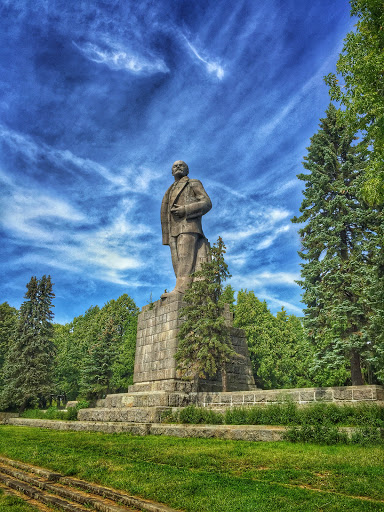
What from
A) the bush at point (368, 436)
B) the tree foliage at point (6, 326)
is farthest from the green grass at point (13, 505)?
the tree foliage at point (6, 326)

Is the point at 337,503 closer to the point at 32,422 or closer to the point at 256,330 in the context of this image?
the point at 32,422

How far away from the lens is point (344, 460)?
604 cm

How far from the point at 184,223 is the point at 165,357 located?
240 inches

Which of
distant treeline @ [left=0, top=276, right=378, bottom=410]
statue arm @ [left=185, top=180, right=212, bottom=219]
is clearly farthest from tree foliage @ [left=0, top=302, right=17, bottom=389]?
statue arm @ [left=185, top=180, right=212, bottom=219]

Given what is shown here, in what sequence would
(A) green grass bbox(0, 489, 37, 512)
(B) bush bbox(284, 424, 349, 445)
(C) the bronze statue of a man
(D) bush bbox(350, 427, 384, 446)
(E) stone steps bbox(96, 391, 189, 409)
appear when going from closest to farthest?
1. (A) green grass bbox(0, 489, 37, 512)
2. (D) bush bbox(350, 427, 384, 446)
3. (B) bush bbox(284, 424, 349, 445)
4. (E) stone steps bbox(96, 391, 189, 409)
5. (C) the bronze statue of a man

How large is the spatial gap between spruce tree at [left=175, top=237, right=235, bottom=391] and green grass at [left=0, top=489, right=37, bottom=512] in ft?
31.1

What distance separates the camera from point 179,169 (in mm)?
19344

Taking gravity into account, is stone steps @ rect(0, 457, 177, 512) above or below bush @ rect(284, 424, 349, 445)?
below

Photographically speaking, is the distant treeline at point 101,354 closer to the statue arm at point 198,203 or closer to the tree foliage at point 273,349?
the tree foliage at point 273,349

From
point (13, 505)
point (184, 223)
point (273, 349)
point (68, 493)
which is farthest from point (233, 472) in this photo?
point (273, 349)

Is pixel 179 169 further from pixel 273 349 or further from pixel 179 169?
pixel 273 349

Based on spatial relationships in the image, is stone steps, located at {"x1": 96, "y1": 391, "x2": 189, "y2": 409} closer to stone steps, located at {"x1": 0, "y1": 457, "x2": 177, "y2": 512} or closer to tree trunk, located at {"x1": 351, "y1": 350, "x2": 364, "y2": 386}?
tree trunk, located at {"x1": 351, "y1": 350, "x2": 364, "y2": 386}

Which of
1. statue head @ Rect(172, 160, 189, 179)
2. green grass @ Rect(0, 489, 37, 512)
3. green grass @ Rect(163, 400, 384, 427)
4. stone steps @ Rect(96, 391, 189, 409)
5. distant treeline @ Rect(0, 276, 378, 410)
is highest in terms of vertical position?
statue head @ Rect(172, 160, 189, 179)

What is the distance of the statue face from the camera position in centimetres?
1934
